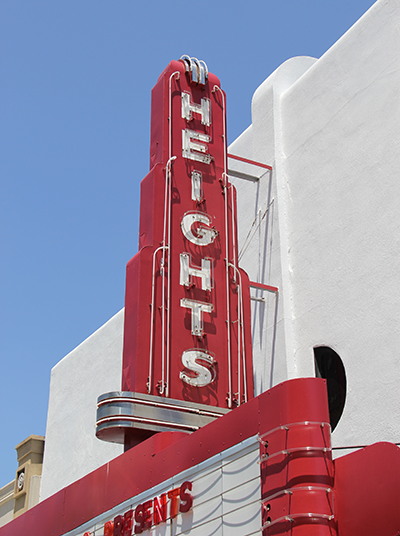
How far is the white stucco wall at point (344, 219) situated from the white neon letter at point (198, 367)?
2680 millimetres

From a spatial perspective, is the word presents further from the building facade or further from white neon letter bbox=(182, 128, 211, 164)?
white neon letter bbox=(182, 128, 211, 164)

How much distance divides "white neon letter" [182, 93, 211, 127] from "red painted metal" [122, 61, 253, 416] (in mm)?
56

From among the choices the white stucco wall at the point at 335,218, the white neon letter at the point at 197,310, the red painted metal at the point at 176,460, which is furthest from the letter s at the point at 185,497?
the white stucco wall at the point at 335,218

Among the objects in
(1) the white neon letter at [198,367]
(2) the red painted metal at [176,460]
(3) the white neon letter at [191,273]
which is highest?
(3) the white neon letter at [191,273]

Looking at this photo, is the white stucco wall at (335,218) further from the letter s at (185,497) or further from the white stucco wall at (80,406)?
the white stucco wall at (80,406)

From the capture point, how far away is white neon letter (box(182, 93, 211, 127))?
526 inches

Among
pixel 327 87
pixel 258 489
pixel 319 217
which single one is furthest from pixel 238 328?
pixel 327 87

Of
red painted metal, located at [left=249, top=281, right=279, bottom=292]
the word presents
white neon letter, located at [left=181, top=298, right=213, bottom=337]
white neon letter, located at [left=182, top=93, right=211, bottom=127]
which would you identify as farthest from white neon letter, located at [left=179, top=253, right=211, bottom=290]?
the word presents

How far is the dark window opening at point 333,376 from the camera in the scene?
41.5 ft

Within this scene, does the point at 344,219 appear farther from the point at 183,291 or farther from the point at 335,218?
the point at 183,291

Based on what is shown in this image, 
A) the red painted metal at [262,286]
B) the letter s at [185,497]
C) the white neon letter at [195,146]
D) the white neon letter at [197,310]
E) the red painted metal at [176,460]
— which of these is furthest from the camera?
the red painted metal at [262,286]

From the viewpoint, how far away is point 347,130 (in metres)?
14.2

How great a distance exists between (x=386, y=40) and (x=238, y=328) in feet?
20.2

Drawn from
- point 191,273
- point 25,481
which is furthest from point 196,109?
point 25,481
